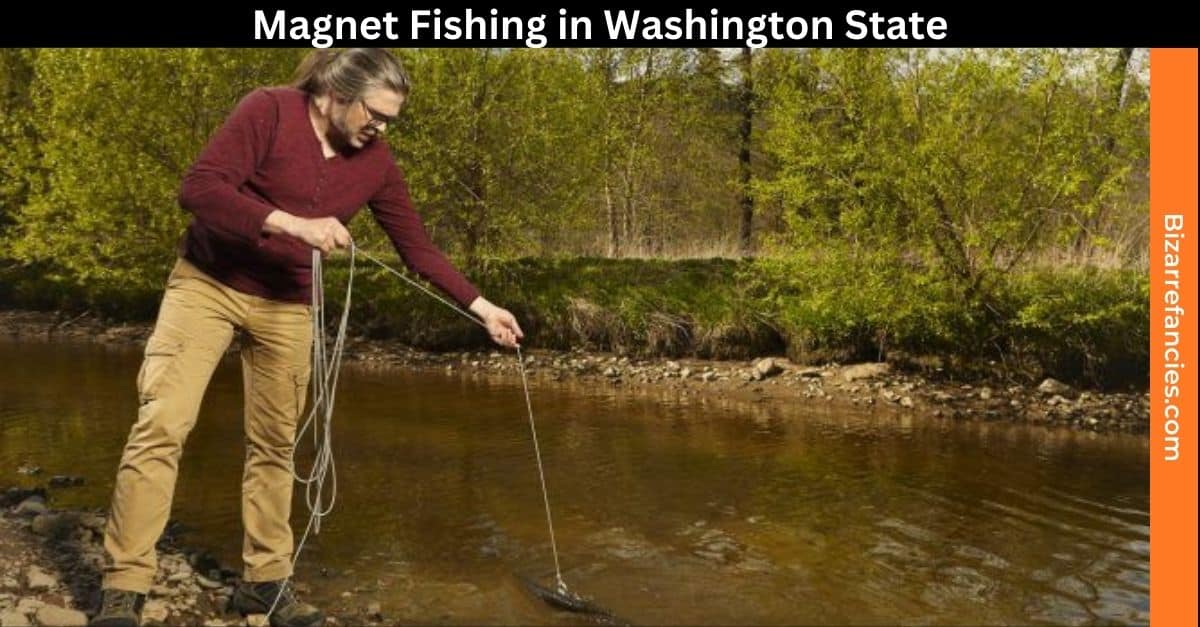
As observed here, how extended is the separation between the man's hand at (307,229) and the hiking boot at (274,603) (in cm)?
174

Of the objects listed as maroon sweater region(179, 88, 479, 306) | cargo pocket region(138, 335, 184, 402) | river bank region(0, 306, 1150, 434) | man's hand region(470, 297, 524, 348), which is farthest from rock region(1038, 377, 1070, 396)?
cargo pocket region(138, 335, 184, 402)

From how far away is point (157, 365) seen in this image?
13.0 feet

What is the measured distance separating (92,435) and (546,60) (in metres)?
13.2

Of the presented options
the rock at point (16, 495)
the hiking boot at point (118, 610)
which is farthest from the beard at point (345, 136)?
the rock at point (16, 495)

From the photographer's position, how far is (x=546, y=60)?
2056cm

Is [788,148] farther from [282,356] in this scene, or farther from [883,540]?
[282,356]

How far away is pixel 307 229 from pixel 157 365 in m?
0.87

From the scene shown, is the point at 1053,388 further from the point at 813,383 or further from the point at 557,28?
the point at 557,28

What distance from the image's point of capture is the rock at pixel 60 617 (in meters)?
4.13

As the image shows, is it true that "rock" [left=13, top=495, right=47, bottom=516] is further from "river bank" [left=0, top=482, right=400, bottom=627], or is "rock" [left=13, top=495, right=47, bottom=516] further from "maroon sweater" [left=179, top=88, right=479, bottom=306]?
"maroon sweater" [left=179, top=88, right=479, bottom=306]

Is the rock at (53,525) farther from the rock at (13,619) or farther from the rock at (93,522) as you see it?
the rock at (13,619)

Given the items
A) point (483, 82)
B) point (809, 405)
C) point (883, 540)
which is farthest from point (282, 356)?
point (483, 82)

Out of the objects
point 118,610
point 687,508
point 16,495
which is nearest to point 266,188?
point 118,610

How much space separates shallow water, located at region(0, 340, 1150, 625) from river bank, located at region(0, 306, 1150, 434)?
2.38ft
